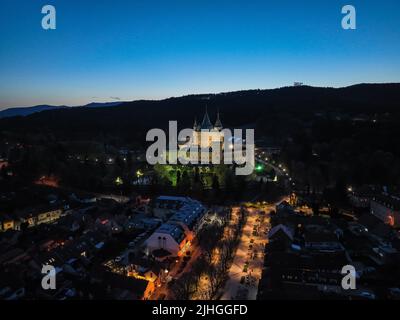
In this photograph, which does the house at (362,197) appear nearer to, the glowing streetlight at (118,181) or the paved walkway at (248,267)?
the paved walkway at (248,267)

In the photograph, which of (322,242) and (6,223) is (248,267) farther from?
(6,223)

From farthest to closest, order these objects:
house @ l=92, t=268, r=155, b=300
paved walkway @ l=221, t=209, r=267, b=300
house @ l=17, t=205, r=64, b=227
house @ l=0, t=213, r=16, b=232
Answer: house @ l=17, t=205, r=64, b=227 → house @ l=0, t=213, r=16, b=232 → paved walkway @ l=221, t=209, r=267, b=300 → house @ l=92, t=268, r=155, b=300

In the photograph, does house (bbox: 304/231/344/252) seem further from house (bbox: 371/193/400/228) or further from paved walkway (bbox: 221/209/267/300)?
house (bbox: 371/193/400/228)

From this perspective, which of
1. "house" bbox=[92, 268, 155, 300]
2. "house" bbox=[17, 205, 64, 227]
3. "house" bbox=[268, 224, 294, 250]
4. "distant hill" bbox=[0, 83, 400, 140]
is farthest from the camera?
"distant hill" bbox=[0, 83, 400, 140]

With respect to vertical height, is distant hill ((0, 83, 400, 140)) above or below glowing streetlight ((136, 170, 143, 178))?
above

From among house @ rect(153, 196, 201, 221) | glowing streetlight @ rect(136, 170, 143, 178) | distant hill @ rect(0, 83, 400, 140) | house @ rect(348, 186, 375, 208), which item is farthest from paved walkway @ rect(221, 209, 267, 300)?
distant hill @ rect(0, 83, 400, 140)

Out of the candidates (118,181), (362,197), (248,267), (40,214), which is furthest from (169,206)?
(362,197)

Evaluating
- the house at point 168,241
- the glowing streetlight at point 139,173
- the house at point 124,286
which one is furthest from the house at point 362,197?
the glowing streetlight at point 139,173

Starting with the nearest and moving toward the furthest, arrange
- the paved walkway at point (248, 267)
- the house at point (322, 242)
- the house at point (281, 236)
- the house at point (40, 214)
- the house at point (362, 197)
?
the paved walkway at point (248, 267) < the house at point (322, 242) < the house at point (281, 236) < the house at point (40, 214) < the house at point (362, 197)

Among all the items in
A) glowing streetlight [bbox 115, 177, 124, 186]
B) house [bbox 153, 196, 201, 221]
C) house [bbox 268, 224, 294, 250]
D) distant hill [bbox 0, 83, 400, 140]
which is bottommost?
house [bbox 268, 224, 294, 250]
